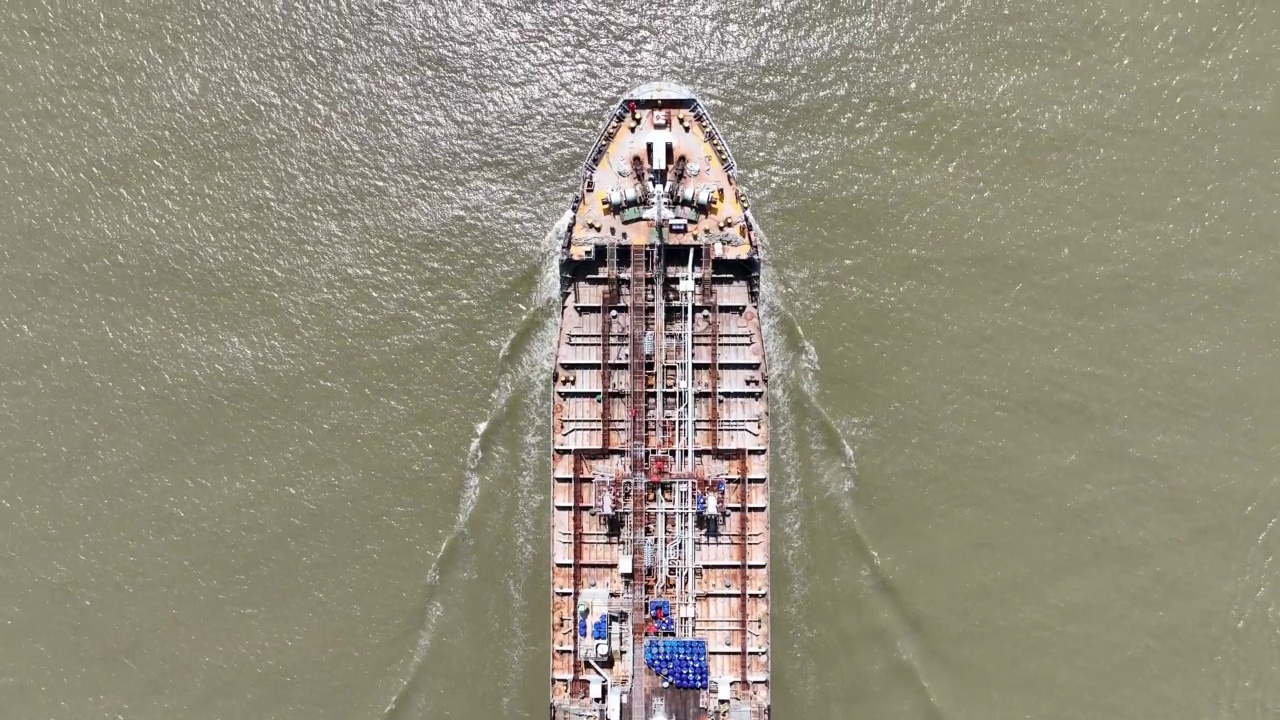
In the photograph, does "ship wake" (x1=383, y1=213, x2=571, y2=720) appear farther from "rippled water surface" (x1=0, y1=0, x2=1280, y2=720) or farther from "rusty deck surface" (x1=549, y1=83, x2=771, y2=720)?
"rusty deck surface" (x1=549, y1=83, x2=771, y2=720)

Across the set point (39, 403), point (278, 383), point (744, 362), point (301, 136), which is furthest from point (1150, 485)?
point (39, 403)

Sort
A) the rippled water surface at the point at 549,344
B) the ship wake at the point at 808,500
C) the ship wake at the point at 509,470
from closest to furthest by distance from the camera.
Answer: the ship wake at the point at 808,500 → the rippled water surface at the point at 549,344 → the ship wake at the point at 509,470

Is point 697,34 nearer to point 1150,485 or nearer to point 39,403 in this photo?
point 1150,485

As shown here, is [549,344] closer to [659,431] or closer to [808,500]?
[659,431]

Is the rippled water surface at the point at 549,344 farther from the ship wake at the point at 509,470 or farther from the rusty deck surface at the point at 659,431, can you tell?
the rusty deck surface at the point at 659,431

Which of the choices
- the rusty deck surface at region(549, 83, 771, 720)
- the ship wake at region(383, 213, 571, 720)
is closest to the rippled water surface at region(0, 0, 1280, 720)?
the ship wake at region(383, 213, 571, 720)

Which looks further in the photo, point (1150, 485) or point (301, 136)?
point (301, 136)

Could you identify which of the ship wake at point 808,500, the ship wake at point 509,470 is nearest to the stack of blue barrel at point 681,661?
the ship wake at point 808,500
